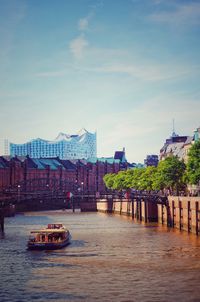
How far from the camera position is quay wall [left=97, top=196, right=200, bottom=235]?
300 feet

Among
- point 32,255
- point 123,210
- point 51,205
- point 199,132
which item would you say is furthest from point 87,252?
point 51,205

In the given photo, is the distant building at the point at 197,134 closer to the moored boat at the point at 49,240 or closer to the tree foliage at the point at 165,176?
the tree foliage at the point at 165,176

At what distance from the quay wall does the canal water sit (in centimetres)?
636

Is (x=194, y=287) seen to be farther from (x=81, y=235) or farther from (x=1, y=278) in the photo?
(x=81, y=235)

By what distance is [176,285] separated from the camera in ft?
162

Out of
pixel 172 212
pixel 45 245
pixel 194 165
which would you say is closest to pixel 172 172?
pixel 172 212

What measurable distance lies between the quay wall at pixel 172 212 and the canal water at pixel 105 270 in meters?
6.36

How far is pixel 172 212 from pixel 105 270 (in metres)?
52.3

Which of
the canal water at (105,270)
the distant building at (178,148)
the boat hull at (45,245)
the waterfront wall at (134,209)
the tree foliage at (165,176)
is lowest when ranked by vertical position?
the canal water at (105,270)

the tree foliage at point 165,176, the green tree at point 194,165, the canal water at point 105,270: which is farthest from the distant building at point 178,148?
Answer: the canal water at point 105,270

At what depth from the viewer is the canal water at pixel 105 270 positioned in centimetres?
4672

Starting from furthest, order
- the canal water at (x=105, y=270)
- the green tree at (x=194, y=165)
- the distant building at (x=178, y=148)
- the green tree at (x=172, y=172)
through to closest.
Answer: the distant building at (x=178, y=148), the green tree at (x=172, y=172), the green tree at (x=194, y=165), the canal water at (x=105, y=270)

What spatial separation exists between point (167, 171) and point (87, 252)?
52187 millimetres

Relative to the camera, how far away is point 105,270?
56656 millimetres
